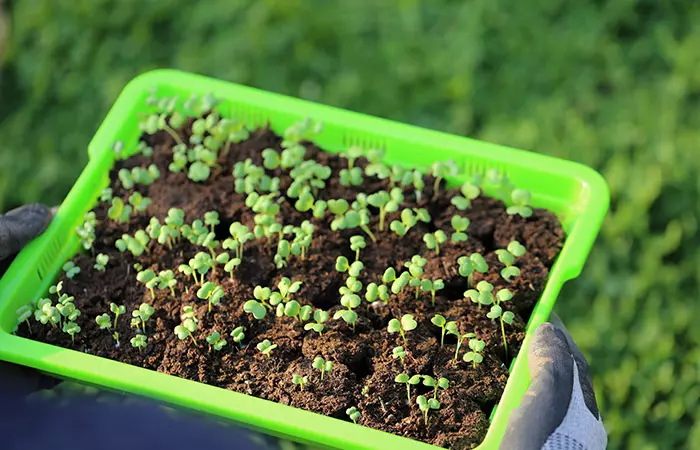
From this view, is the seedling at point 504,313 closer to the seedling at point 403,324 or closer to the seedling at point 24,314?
the seedling at point 403,324

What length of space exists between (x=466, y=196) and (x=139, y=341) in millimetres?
691

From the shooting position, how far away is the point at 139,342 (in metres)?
1.77

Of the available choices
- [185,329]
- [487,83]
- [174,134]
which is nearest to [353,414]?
[185,329]

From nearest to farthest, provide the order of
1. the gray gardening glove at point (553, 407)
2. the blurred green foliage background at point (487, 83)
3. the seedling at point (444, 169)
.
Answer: the gray gardening glove at point (553, 407)
the seedling at point (444, 169)
the blurred green foliage background at point (487, 83)

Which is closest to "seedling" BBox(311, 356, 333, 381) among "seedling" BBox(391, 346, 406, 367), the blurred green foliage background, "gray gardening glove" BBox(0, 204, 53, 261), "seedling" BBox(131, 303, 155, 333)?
"seedling" BBox(391, 346, 406, 367)

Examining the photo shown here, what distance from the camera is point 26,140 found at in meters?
3.19

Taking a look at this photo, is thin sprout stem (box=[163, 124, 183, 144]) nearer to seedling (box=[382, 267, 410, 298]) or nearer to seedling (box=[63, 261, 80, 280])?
seedling (box=[63, 261, 80, 280])

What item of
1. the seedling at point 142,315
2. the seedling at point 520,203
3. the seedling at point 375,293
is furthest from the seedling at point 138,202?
the seedling at point 520,203

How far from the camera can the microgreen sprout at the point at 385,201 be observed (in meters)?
1.97

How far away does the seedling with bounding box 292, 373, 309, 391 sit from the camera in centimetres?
170

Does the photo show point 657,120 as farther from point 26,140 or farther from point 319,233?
point 26,140

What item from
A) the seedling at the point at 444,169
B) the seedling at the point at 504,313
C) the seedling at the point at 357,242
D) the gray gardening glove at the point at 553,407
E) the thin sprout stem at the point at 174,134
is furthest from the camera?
the thin sprout stem at the point at 174,134

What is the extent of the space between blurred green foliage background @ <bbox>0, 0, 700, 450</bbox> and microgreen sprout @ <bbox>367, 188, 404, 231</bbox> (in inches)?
34.5

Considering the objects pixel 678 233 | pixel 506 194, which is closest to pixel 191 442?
pixel 506 194
